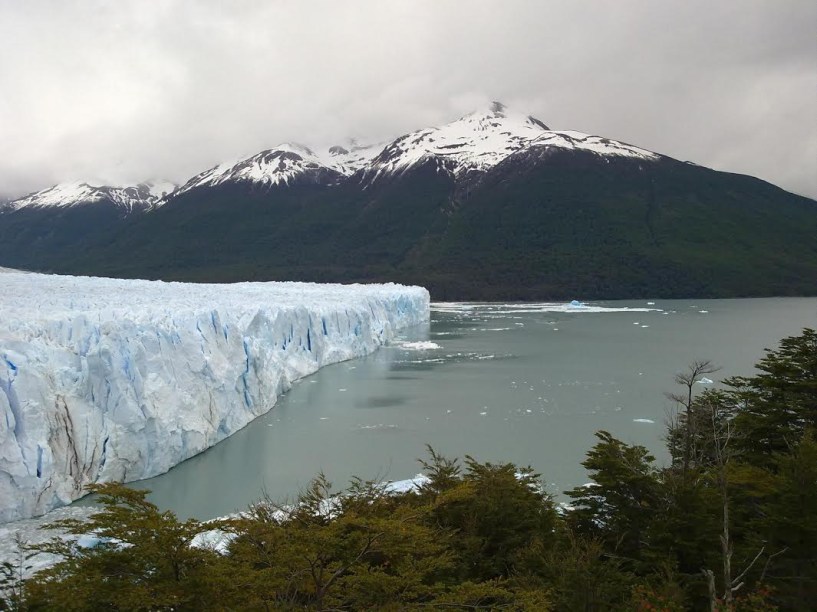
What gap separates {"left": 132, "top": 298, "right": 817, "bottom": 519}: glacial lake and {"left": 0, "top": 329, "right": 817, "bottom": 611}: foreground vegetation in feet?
12.4

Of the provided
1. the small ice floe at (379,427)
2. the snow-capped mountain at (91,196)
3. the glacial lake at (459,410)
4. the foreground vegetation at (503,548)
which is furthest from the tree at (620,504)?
the snow-capped mountain at (91,196)

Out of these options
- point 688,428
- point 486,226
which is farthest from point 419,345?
point 486,226

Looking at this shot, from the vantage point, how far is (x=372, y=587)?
3.73 metres

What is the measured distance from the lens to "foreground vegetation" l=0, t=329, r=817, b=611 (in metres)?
3.38

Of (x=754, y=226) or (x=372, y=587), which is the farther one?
(x=754, y=226)

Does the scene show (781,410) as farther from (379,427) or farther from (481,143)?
(481,143)

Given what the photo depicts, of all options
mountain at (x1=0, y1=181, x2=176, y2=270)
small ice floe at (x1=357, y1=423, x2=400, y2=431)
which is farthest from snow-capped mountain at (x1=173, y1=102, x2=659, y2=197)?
small ice floe at (x1=357, y1=423, x2=400, y2=431)

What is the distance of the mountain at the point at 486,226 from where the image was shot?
238 ft

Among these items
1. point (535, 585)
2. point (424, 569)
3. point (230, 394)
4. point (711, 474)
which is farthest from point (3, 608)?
point (230, 394)

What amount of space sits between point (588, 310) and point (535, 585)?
48.4 m

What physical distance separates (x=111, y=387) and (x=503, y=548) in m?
7.61

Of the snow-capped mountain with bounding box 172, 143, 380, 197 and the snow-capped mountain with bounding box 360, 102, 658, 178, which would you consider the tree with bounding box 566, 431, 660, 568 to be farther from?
the snow-capped mountain with bounding box 172, 143, 380, 197

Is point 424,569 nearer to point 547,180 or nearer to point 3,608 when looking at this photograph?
point 3,608

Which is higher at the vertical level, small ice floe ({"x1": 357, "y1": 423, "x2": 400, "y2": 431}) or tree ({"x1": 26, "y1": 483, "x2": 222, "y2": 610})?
tree ({"x1": 26, "y1": 483, "x2": 222, "y2": 610})
